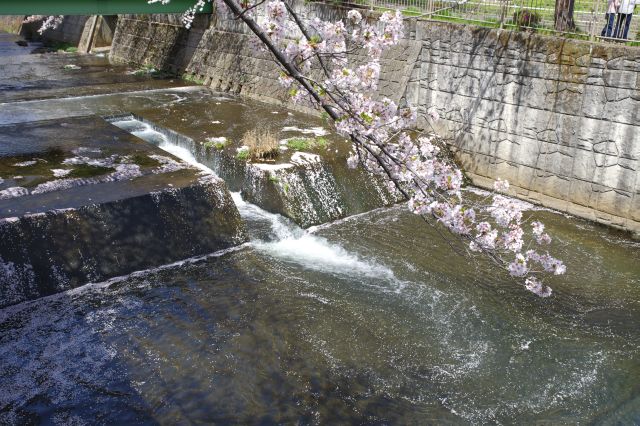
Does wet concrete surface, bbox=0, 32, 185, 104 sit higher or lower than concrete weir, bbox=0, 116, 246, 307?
higher

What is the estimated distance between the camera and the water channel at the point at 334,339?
612 cm

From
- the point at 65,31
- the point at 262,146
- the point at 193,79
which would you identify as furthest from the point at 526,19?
the point at 65,31

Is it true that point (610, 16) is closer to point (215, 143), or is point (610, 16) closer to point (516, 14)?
point (516, 14)

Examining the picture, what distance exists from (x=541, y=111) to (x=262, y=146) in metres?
4.88

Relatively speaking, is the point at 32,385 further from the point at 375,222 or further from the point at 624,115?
the point at 624,115

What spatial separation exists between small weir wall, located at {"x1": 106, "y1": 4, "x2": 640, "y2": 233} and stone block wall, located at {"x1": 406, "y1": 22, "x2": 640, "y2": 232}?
17 mm

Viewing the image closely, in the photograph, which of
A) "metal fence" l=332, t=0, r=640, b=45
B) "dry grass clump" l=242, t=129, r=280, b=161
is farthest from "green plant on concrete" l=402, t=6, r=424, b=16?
"dry grass clump" l=242, t=129, r=280, b=161

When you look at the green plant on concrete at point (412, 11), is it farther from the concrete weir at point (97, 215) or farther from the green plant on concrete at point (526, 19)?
the concrete weir at point (97, 215)

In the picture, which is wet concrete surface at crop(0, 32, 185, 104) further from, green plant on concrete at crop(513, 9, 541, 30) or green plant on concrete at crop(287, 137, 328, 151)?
green plant on concrete at crop(513, 9, 541, 30)

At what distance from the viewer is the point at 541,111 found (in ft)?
35.3

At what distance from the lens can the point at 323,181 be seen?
10703 mm

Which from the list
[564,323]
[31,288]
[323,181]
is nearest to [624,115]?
[564,323]

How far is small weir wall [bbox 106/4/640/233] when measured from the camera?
9.81 meters

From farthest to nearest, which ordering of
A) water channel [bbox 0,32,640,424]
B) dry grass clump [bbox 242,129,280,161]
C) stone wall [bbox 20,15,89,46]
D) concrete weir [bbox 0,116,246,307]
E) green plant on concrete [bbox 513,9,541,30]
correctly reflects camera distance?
stone wall [bbox 20,15,89,46] < green plant on concrete [bbox 513,9,541,30] < dry grass clump [bbox 242,129,280,161] < concrete weir [bbox 0,116,246,307] < water channel [bbox 0,32,640,424]
